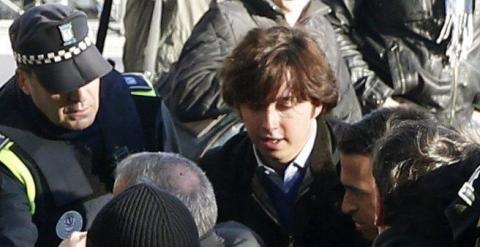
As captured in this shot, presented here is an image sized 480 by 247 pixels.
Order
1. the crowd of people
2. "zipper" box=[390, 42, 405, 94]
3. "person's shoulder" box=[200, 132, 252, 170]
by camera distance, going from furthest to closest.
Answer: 1. "zipper" box=[390, 42, 405, 94]
2. "person's shoulder" box=[200, 132, 252, 170]
3. the crowd of people

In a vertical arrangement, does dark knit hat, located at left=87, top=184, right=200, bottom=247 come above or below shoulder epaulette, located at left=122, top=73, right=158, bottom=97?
above

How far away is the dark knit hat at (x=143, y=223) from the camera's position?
280cm

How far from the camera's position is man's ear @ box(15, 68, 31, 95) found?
4.05 meters

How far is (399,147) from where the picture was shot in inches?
130

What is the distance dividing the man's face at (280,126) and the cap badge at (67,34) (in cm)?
51

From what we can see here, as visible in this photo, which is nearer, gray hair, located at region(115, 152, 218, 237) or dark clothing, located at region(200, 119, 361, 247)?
gray hair, located at region(115, 152, 218, 237)

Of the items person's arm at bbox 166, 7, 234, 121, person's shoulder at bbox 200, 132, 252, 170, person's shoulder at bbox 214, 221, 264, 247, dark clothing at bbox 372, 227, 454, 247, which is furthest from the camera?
person's arm at bbox 166, 7, 234, 121

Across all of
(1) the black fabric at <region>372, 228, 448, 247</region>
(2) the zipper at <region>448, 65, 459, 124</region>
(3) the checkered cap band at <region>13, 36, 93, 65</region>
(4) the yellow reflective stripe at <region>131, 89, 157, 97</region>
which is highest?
(3) the checkered cap band at <region>13, 36, 93, 65</region>

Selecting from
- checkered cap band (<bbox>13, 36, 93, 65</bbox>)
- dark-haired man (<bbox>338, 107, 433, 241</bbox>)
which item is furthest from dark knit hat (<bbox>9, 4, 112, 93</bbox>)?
dark-haired man (<bbox>338, 107, 433, 241</bbox>)

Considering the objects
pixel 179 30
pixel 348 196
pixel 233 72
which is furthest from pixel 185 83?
pixel 179 30

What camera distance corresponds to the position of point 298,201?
161 inches

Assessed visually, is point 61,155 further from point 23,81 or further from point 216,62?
point 216,62

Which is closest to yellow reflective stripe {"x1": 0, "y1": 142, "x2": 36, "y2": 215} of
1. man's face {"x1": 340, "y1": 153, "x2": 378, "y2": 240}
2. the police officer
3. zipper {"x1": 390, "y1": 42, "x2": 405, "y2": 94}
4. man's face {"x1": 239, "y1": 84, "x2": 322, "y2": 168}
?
the police officer

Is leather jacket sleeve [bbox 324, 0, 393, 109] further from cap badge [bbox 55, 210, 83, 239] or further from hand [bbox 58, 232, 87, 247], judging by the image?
hand [bbox 58, 232, 87, 247]
